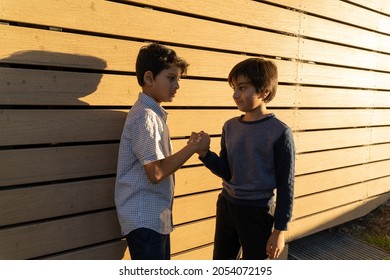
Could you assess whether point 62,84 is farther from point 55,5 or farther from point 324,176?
point 324,176

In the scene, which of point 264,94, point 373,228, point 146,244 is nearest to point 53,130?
point 146,244

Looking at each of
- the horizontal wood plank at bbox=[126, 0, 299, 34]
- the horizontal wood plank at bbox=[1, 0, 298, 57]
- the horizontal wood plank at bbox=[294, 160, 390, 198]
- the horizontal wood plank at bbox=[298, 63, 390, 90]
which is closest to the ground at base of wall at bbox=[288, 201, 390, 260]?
the horizontal wood plank at bbox=[294, 160, 390, 198]

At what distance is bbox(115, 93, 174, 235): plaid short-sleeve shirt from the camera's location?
2.07 meters

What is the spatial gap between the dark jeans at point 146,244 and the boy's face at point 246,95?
40.3 inches

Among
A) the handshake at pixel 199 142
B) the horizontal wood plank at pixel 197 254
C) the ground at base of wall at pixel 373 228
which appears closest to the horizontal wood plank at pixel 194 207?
the horizontal wood plank at pixel 197 254

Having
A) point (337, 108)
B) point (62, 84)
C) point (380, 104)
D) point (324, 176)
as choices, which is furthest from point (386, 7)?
point (62, 84)

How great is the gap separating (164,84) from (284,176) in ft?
3.21

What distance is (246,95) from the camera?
224 cm

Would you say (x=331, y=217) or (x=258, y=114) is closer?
(x=258, y=114)

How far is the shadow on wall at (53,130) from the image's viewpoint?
214 cm

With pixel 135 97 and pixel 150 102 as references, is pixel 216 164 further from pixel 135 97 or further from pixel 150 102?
pixel 135 97
